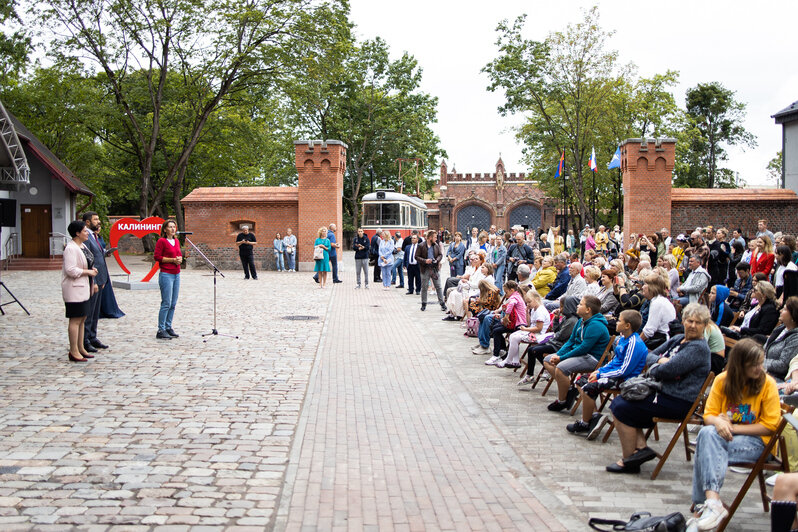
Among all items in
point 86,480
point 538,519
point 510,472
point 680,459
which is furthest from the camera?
point 680,459

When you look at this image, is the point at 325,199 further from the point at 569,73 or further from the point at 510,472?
the point at 510,472

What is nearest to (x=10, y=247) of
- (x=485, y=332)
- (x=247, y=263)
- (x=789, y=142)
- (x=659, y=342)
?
(x=247, y=263)

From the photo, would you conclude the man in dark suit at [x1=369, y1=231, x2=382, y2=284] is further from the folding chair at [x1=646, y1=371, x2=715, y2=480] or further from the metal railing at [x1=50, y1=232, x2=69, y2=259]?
the folding chair at [x1=646, y1=371, x2=715, y2=480]

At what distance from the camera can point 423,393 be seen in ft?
29.2

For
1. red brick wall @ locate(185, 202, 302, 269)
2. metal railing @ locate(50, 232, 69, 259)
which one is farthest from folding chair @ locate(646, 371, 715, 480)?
metal railing @ locate(50, 232, 69, 259)

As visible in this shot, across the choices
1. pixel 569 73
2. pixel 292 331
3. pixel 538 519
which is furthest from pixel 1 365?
pixel 569 73

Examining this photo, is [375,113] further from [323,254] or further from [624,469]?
[624,469]

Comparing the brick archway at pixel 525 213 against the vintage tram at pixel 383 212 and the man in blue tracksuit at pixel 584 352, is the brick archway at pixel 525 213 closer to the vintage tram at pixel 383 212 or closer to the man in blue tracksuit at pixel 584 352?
the vintage tram at pixel 383 212

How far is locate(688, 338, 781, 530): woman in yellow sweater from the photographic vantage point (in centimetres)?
500

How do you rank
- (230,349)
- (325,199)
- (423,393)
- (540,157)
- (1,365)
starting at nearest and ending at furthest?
1. (423,393)
2. (1,365)
3. (230,349)
4. (325,199)
5. (540,157)

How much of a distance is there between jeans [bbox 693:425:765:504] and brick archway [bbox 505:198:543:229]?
7418 centimetres

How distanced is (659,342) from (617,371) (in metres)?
1.94

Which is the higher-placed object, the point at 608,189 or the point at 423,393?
the point at 608,189

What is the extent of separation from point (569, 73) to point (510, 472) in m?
31.9
